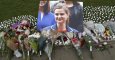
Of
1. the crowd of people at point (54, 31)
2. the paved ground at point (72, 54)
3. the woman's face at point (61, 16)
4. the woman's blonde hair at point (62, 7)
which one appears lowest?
the paved ground at point (72, 54)

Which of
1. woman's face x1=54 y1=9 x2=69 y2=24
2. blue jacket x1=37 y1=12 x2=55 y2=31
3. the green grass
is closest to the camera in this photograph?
woman's face x1=54 y1=9 x2=69 y2=24

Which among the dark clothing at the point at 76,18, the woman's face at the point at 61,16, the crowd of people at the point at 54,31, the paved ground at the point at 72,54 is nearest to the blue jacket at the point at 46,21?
the crowd of people at the point at 54,31

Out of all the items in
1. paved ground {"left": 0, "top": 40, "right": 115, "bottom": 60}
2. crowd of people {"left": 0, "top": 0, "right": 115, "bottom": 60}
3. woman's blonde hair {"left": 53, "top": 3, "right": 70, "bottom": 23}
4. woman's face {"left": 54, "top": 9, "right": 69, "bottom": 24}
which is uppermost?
woman's blonde hair {"left": 53, "top": 3, "right": 70, "bottom": 23}

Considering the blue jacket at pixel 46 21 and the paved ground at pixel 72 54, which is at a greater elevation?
the blue jacket at pixel 46 21

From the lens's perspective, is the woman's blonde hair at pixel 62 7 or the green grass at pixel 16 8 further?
the green grass at pixel 16 8

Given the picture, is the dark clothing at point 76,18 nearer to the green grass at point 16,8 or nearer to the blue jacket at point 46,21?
the blue jacket at point 46,21

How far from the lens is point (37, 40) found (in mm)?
8172

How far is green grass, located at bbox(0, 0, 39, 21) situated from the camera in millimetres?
10233

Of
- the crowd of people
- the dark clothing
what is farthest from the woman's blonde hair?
the dark clothing

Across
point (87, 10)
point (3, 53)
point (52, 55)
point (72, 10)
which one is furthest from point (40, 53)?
point (87, 10)

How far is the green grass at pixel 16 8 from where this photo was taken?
33.6 feet

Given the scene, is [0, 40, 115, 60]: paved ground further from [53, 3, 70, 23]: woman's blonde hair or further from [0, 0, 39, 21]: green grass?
[0, 0, 39, 21]: green grass

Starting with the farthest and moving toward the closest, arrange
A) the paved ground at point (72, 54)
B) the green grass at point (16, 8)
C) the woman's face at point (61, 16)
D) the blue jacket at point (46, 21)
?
the green grass at point (16, 8), the blue jacket at point (46, 21), the woman's face at point (61, 16), the paved ground at point (72, 54)

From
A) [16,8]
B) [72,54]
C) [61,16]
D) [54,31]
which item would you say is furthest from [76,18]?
[16,8]
